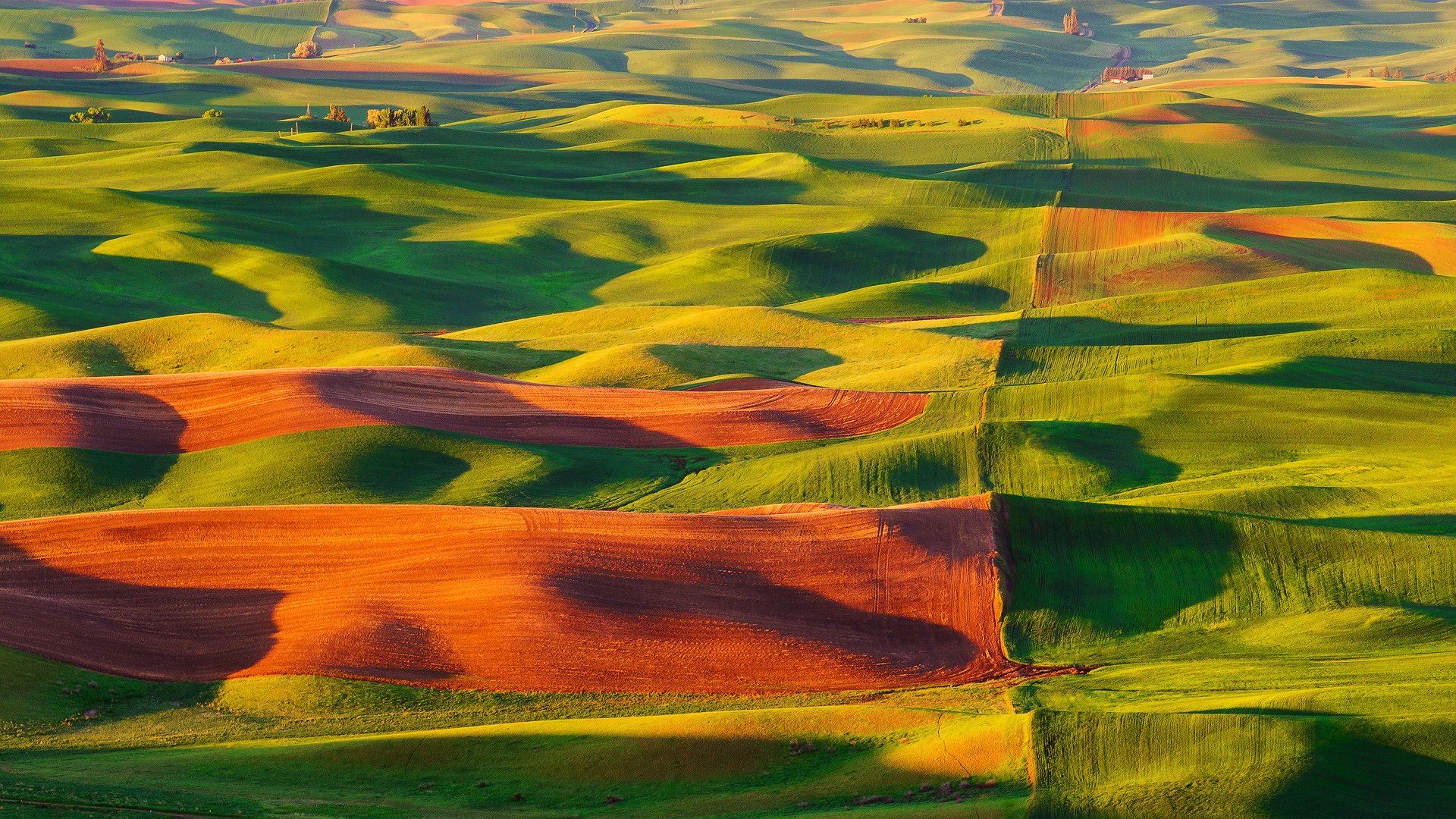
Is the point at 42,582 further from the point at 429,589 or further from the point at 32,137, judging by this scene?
the point at 32,137

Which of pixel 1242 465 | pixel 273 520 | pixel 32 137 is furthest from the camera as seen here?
pixel 32 137

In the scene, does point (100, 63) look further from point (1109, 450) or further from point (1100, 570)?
point (1100, 570)

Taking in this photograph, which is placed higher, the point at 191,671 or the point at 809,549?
the point at 809,549

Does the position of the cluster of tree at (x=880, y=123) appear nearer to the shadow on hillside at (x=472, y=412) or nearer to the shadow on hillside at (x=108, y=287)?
the shadow on hillside at (x=108, y=287)

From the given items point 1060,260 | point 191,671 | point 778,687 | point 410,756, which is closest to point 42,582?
point 191,671

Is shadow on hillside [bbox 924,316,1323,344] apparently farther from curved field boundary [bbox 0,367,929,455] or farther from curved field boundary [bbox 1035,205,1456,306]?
curved field boundary [bbox 0,367,929,455]

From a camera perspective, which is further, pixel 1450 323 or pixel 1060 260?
pixel 1060 260
